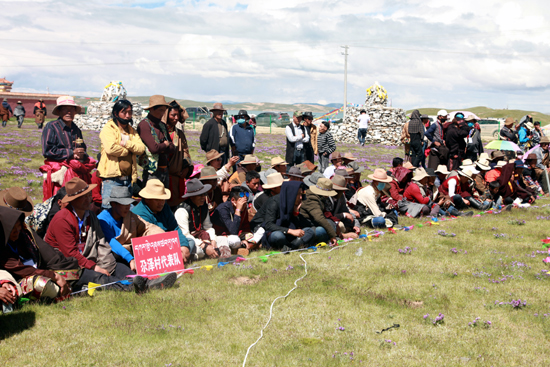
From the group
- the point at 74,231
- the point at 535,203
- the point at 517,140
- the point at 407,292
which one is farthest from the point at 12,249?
the point at 517,140

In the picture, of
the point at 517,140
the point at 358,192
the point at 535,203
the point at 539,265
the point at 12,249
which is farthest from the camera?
the point at 517,140

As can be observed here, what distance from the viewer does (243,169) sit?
10.2 metres

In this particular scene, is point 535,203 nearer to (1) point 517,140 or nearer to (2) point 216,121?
(1) point 517,140

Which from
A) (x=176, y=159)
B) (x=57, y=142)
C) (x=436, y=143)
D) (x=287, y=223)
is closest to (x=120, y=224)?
(x=176, y=159)

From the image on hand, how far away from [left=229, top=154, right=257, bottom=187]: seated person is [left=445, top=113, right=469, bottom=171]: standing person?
280 inches

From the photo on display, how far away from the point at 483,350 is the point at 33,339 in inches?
177

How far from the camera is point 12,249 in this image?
5516 mm

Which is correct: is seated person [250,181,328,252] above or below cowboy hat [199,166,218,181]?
below

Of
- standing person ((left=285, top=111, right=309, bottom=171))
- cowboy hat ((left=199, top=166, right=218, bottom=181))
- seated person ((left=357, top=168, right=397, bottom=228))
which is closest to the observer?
cowboy hat ((left=199, top=166, right=218, bottom=181))

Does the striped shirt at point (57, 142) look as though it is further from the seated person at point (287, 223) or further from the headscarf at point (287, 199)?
the headscarf at point (287, 199)

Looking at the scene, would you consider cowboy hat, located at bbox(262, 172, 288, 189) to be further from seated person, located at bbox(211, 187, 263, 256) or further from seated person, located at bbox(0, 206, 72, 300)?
seated person, located at bbox(0, 206, 72, 300)

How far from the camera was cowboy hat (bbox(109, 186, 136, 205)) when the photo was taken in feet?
21.6

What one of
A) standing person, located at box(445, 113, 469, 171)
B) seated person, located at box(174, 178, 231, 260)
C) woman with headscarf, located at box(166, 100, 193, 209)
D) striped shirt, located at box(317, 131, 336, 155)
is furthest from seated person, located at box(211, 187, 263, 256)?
standing person, located at box(445, 113, 469, 171)

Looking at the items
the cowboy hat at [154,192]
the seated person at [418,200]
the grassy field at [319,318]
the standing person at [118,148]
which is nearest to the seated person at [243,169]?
the grassy field at [319,318]
